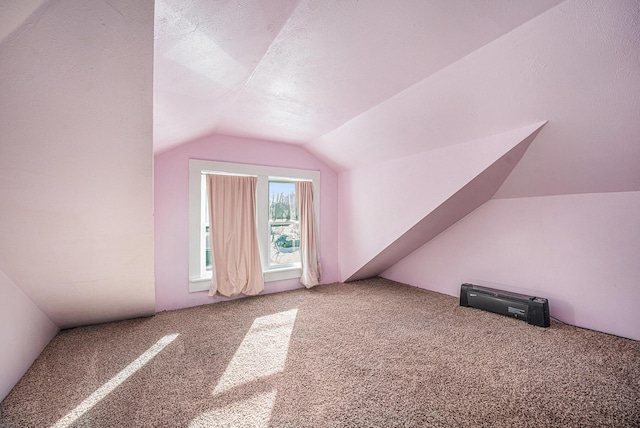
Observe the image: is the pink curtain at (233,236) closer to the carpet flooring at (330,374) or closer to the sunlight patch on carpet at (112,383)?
the carpet flooring at (330,374)

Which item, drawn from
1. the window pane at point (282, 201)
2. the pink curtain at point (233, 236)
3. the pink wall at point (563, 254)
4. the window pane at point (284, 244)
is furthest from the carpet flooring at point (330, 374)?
the window pane at point (282, 201)

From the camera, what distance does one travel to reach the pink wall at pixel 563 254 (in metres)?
2.42

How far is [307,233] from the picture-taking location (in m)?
4.17

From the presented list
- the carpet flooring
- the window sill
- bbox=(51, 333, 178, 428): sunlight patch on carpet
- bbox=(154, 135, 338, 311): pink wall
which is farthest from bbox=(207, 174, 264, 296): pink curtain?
bbox=(51, 333, 178, 428): sunlight patch on carpet

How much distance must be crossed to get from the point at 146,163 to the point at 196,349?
164 cm

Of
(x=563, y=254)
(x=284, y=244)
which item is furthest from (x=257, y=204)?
(x=563, y=254)

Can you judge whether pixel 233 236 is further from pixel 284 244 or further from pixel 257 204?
pixel 284 244

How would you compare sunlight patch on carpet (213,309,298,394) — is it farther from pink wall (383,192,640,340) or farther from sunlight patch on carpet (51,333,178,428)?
pink wall (383,192,640,340)

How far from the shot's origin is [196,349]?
7.66 ft

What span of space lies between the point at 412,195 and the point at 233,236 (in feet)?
7.75

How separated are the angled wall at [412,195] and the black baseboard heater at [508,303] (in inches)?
36.2

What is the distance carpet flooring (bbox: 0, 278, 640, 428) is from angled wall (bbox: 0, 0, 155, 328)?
2.36ft

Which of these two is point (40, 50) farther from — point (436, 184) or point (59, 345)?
point (436, 184)

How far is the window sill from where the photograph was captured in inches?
134
